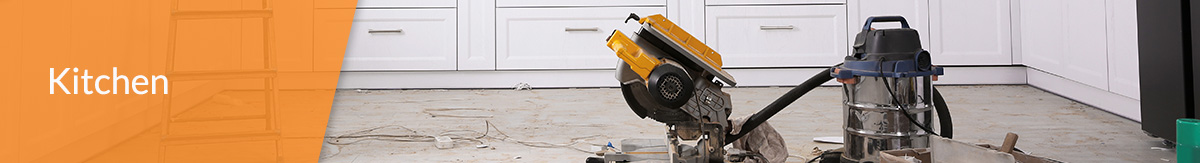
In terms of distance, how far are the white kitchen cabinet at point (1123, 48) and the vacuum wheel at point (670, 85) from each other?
5.02ft

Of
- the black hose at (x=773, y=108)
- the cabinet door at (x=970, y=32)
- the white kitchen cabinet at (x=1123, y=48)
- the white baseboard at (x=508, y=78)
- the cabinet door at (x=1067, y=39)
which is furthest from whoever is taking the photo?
the white baseboard at (x=508, y=78)

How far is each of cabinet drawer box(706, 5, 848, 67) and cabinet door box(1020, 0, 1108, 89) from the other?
669mm

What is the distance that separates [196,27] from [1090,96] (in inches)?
104

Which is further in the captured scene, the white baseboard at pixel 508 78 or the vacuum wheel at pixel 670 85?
the white baseboard at pixel 508 78

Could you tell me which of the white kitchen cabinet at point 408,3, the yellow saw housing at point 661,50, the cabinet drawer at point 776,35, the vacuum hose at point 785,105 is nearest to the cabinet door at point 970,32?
the cabinet drawer at point 776,35

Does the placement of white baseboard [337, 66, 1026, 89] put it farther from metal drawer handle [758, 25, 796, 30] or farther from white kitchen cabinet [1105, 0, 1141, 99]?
white kitchen cabinet [1105, 0, 1141, 99]

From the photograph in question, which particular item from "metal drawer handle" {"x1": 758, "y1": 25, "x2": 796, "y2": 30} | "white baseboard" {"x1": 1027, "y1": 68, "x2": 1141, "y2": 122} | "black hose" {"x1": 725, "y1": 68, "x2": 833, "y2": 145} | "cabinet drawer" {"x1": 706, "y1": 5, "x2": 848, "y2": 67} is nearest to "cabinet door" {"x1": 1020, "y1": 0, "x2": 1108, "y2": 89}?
"white baseboard" {"x1": 1027, "y1": 68, "x2": 1141, "y2": 122}

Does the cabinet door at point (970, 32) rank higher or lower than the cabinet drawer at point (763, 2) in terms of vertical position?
lower

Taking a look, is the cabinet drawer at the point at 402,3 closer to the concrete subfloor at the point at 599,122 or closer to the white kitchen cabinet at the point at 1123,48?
the concrete subfloor at the point at 599,122

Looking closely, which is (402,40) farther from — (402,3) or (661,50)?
(661,50)

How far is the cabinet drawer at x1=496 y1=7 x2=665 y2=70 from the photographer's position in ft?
13.0

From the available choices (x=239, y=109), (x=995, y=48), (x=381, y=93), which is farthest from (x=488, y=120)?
(x=995, y=48)

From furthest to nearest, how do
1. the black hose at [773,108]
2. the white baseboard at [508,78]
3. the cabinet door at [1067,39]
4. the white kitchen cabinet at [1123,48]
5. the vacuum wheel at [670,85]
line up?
the white baseboard at [508,78]
the cabinet door at [1067,39]
the white kitchen cabinet at [1123,48]
the black hose at [773,108]
the vacuum wheel at [670,85]

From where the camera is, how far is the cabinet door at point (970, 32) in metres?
3.89
